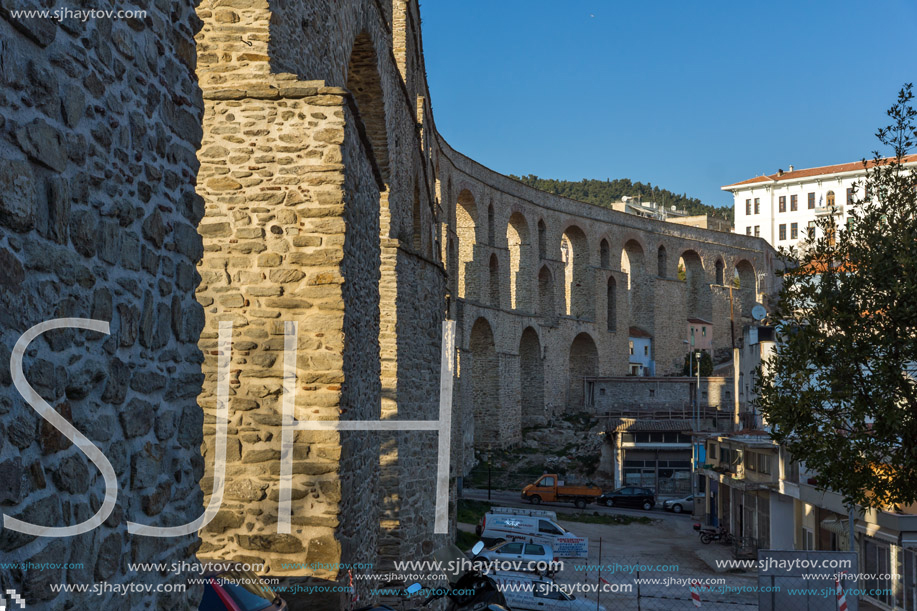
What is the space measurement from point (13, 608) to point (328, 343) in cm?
419

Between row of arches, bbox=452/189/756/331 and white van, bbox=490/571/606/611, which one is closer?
white van, bbox=490/571/606/611

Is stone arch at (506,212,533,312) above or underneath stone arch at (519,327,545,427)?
above

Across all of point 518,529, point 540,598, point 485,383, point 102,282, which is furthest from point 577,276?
point 102,282

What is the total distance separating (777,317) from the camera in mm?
11828

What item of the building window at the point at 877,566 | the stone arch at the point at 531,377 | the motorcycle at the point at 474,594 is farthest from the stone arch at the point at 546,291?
the motorcycle at the point at 474,594

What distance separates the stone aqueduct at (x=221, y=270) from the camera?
2529 mm

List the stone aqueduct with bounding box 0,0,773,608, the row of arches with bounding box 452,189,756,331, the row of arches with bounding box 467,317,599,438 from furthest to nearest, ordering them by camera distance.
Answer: the row of arches with bounding box 452,189,756,331 < the row of arches with bounding box 467,317,599,438 < the stone aqueduct with bounding box 0,0,773,608

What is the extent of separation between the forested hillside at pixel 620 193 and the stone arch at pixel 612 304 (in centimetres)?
5198

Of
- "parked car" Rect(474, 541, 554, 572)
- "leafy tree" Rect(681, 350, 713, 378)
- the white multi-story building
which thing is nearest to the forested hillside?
the white multi-story building

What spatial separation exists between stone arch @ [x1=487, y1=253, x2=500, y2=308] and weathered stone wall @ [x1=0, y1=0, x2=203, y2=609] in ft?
143

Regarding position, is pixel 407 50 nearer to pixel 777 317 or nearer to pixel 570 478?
pixel 777 317

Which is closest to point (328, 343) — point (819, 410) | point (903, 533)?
point (819, 410)

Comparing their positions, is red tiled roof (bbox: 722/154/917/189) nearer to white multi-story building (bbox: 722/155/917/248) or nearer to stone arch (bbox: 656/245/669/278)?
white multi-story building (bbox: 722/155/917/248)

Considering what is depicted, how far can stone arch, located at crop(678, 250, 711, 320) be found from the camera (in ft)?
212
